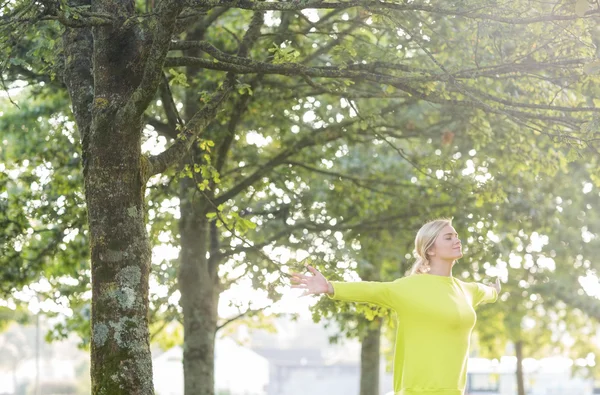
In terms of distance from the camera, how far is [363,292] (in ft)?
21.8

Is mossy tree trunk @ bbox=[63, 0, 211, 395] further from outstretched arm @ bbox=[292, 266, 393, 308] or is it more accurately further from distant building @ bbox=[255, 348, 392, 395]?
distant building @ bbox=[255, 348, 392, 395]

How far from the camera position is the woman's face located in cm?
698

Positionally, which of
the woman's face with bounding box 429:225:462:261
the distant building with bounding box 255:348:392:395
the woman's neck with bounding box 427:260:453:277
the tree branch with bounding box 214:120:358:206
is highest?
the tree branch with bounding box 214:120:358:206

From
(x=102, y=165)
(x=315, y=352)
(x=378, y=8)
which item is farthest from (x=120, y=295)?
(x=315, y=352)

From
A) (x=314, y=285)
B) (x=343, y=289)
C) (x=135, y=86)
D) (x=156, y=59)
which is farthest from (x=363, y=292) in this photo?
(x=135, y=86)

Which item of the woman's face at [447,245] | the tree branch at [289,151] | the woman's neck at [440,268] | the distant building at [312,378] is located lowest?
the woman's neck at [440,268]

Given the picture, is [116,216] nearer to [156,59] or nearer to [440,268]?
[156,59]

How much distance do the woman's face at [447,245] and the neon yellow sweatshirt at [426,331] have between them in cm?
22

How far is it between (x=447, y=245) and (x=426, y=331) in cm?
64

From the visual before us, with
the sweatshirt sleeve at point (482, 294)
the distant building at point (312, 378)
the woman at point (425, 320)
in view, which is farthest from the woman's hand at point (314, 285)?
the distant building at point (312, 378)

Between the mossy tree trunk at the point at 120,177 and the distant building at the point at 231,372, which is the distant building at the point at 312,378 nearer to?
the distant building at the point at 231,372

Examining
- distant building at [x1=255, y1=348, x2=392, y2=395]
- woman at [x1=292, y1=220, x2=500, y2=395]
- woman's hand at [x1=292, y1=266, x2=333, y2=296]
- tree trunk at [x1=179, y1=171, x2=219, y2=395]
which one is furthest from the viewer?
distant building at [x1=255, y1=348, x2=392, y2=395]

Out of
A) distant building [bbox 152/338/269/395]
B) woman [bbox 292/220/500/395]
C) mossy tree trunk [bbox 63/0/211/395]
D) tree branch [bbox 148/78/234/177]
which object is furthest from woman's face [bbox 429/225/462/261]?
distant building [bbox 152/338/269/395]

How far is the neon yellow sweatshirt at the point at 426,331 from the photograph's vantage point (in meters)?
6.68
